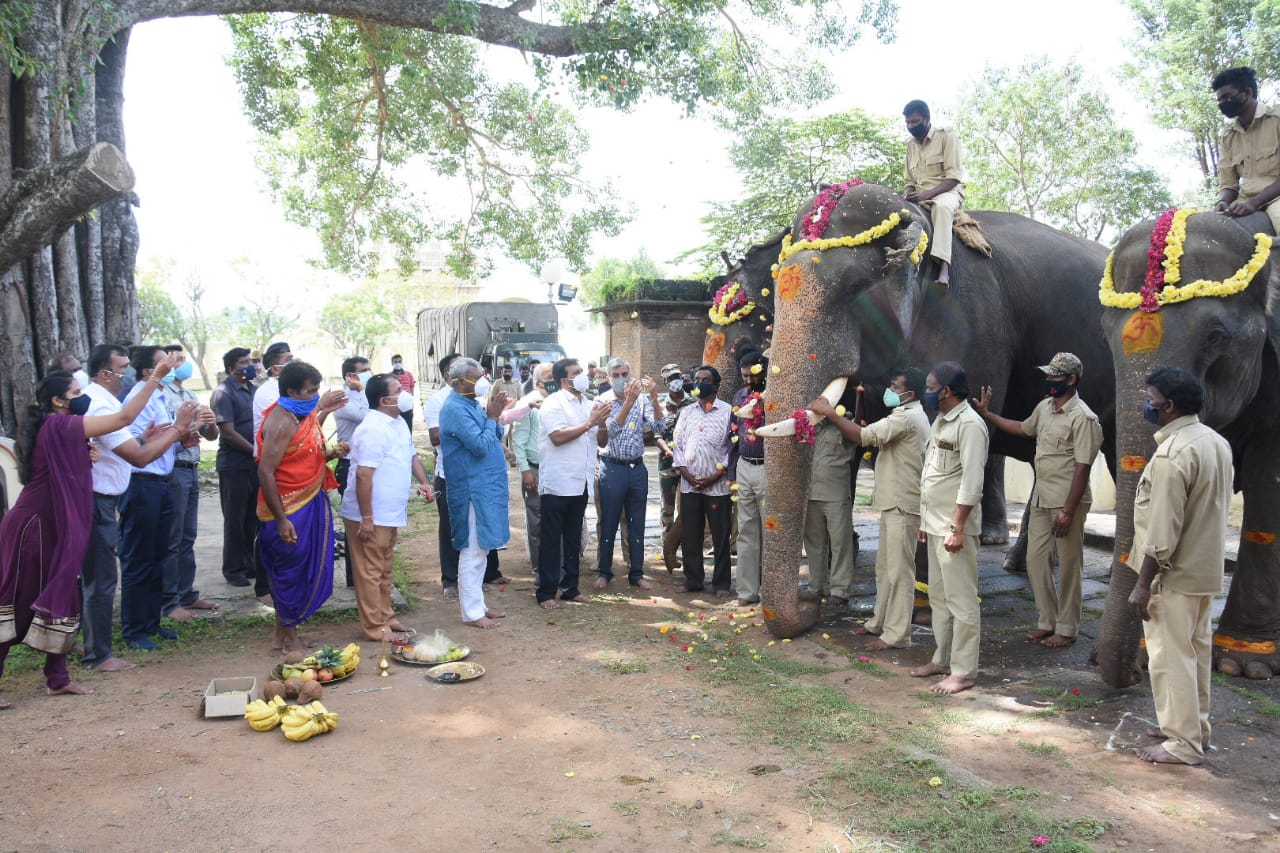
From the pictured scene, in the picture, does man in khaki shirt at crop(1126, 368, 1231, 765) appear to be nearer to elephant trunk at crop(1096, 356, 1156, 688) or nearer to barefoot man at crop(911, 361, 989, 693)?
elephant trunk at crop(1096, 356, 1156, 688)

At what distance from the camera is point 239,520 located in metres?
7.62

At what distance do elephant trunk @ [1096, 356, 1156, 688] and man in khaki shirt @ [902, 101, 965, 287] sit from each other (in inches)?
80.8

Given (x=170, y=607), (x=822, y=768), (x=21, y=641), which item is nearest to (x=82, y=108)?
(x=170, y=607)

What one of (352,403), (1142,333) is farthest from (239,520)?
(1142,333)

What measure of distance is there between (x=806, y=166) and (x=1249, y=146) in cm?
1634

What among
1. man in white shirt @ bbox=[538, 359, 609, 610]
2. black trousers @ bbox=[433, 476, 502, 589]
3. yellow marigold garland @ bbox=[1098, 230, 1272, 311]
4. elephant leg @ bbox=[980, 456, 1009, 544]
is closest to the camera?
yellow marigold garland @ bbox=[1098, 230, 1272, 311]

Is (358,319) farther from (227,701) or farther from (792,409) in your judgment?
(227,701)

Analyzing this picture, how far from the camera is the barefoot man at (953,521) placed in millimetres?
5316

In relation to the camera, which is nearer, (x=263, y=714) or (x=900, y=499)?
(x=263, y=714)

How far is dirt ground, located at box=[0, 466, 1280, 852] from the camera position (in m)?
3.68

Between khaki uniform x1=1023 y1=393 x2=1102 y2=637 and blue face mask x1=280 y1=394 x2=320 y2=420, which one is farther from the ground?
blue face mask x1=280 y1=394 x2=320 y2=420

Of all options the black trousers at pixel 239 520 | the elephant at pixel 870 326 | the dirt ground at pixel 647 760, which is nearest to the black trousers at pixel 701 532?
the elephant at pixel 870 326

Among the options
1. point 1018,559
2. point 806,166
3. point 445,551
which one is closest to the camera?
point 445,551

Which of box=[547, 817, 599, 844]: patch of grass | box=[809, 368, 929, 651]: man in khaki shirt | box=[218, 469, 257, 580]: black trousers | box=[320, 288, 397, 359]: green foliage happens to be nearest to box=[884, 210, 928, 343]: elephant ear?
box=[809, 368, 929, 651]: man in khaki shirt
